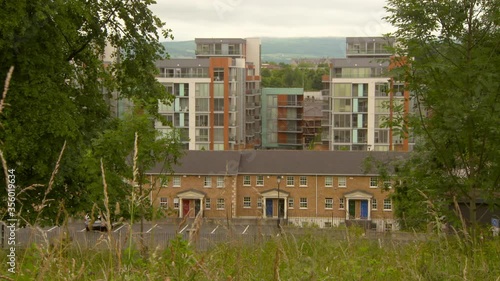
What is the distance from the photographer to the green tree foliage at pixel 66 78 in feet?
43.0

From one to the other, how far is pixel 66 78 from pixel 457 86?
28.4ft

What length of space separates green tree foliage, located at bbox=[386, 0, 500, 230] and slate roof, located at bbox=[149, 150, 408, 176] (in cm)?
3613

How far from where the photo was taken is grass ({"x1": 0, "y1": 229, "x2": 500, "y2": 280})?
131 inches

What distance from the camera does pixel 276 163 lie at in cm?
4803

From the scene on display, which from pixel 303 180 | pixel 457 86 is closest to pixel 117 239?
pixel 457 86

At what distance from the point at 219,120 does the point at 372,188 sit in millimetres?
24029

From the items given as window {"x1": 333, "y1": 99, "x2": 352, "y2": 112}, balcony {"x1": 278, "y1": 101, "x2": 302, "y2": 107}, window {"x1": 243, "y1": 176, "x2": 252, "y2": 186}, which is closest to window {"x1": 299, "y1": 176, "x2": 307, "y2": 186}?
window {"x1": 243, "y1": 176, "x2": 252, "y2": 186}

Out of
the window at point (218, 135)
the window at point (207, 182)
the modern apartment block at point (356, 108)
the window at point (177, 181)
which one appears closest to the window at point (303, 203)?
the window at point (207, 182)

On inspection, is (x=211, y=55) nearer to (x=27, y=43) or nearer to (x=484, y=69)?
(x=27, y=43)

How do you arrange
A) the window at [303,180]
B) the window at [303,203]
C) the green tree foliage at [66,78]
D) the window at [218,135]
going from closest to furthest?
1. the green tree foliage at [66,78]
2. the window at [303,203]
3. the window at [303,180]
4. the window at [218,135]

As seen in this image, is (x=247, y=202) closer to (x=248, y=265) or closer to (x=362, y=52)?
(x=362, y=52)

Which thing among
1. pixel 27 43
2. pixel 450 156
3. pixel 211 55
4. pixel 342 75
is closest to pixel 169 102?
pixel 27 43

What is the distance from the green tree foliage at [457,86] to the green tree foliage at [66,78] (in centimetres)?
636

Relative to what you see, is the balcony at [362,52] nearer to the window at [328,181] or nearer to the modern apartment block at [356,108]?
the modern apartment block at [356,108]
